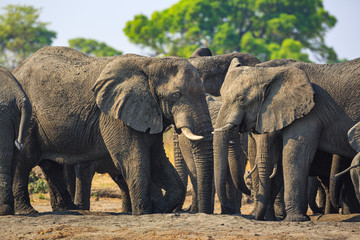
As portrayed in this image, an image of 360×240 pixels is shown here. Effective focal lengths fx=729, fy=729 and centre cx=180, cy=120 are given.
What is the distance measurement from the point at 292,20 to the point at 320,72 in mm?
34189

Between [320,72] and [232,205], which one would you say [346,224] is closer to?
[320,72]

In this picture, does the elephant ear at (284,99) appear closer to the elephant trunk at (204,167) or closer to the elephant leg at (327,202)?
the elephant trunk at (204,167)

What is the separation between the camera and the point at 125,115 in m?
8.91

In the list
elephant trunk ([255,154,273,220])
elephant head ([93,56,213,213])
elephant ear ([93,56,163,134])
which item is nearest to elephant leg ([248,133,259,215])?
elephant trunk ([255,154,273,220])

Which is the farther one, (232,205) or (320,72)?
(232,205)

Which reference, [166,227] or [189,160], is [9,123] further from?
[189,160]

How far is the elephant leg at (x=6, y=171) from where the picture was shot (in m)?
8.73

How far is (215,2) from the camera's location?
43844mm

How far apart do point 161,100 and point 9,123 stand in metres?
1.89

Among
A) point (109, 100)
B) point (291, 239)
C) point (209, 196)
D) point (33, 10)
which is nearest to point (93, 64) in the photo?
point (109, 100)

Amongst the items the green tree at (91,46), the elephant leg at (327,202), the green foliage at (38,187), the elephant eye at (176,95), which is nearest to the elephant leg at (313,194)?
the elephant leg at (327,202)

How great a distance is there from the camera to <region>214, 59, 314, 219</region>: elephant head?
8594 mm

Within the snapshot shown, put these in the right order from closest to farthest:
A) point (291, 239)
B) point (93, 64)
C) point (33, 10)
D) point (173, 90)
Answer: point (291, 239) → point (173, 90) → point (93, 64) → point (33, 10)

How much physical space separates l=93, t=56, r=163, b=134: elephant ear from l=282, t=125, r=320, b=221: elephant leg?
160 cm
